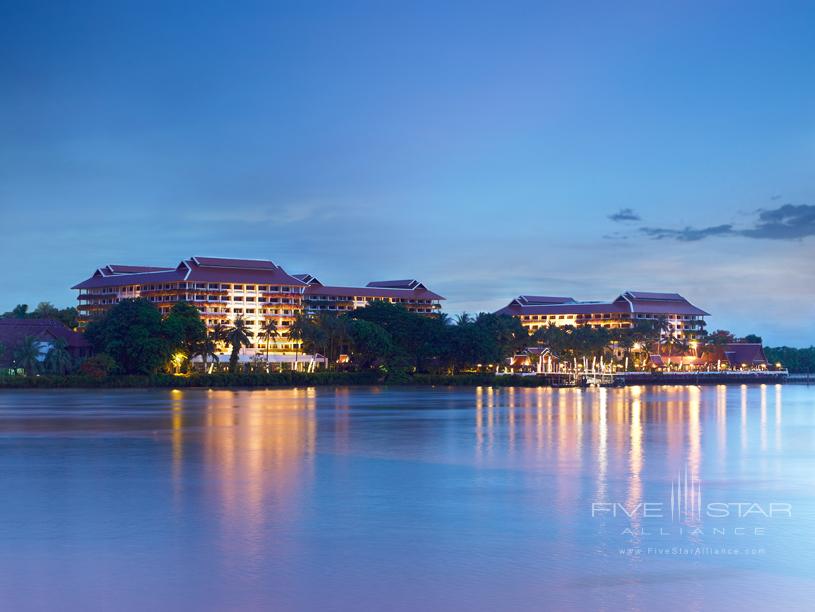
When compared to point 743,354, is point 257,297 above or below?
above

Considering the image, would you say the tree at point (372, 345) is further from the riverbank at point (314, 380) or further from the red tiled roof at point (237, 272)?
the red tiled roof at point (237, 272)

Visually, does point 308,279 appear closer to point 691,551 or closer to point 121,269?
point 121,269

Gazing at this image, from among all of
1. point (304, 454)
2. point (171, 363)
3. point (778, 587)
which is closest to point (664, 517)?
point (778, 587)

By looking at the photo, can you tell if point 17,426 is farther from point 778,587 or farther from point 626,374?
point 626,374

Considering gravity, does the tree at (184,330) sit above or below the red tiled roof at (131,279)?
below

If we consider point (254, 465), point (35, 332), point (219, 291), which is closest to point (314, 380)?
point (35, 332)

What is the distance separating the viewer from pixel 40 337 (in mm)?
109312

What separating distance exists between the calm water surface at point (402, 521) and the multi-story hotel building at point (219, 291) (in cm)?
10990

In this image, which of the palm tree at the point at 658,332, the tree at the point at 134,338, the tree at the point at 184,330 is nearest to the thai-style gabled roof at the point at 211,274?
the tree at the point at 184,330

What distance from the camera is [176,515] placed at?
23250mm

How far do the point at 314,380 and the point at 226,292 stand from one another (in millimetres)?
50314

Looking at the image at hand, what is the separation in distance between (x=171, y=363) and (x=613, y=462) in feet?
273

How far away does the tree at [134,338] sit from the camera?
10019cm

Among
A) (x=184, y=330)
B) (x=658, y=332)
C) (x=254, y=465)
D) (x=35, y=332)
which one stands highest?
(x=658, y=332)
